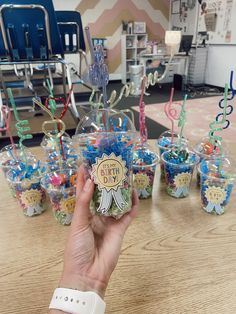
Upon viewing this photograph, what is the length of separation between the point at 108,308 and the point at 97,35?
247 inches

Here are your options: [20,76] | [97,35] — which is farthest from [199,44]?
[20,76]

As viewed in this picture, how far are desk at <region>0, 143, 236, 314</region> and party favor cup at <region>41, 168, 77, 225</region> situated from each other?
0.12ft

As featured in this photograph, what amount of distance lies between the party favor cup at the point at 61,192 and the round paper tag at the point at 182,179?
0.31 meters

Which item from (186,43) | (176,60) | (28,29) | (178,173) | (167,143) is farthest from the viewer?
(176,60)

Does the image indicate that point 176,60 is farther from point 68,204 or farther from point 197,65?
point 68,204

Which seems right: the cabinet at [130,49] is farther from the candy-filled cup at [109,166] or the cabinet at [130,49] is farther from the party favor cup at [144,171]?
the candy-filled cup at [109,166]

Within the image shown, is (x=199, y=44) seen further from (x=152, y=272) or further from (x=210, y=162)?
(x=152, y=272)

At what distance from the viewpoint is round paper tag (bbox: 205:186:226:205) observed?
71 centimetres

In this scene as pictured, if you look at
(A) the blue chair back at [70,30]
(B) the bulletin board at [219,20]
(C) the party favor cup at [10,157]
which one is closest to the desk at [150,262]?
(C) the party favor cup at [10,157]

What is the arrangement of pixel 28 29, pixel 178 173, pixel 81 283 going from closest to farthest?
pixel 81 283
pixel 178 173
pixel 28 29

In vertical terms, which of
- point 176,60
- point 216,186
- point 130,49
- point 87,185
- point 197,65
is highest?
point 87,185

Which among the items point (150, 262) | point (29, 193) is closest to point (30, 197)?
point (29, 193)

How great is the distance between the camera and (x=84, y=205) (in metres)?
0.53

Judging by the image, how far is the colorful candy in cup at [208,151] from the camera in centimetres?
83
